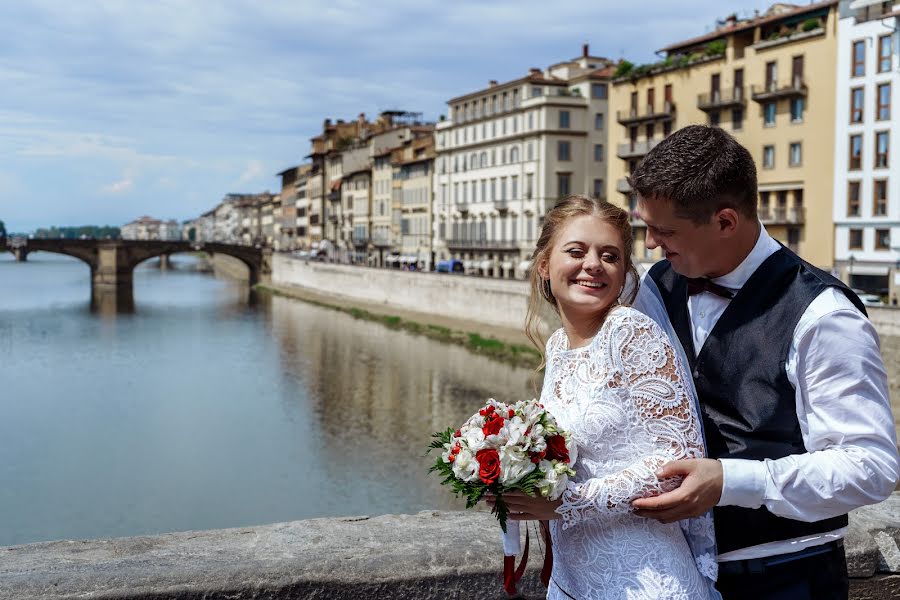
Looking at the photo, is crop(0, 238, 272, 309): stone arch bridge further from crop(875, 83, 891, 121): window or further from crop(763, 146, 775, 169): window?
crop(875, 83, 891, 121): window

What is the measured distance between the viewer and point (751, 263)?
5.92 ft

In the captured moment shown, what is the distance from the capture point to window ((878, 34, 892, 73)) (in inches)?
1105

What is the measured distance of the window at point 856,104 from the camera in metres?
29.0

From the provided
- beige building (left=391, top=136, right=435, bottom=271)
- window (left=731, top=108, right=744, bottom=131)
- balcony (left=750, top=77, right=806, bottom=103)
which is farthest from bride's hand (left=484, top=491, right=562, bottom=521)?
beige building (left=391, top=136, right=435, bottom=271)

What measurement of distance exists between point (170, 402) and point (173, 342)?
1328cm

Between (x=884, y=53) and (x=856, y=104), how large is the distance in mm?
1731

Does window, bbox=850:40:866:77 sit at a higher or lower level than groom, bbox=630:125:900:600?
higher

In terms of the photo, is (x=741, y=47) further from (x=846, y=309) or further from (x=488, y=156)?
(x=846, y=309)

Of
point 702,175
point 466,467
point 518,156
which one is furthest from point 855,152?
point 466,467

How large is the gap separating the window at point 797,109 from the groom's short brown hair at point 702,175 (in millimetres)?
31699

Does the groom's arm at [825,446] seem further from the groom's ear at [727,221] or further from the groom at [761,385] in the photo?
the groom's ear at [727,221]

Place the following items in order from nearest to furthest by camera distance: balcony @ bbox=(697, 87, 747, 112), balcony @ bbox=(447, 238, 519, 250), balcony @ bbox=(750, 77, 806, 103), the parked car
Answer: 1. balcony @ bbox=(750, 77, 806, 103)
2. balcony @ bbox=(697, 87, 747, 112)
3. balcony @ bbox=(447, 238, 519, 250)
4. the parked car

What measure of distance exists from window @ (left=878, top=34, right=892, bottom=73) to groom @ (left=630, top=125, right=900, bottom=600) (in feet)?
98.5

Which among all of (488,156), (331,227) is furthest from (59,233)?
(488,156)
